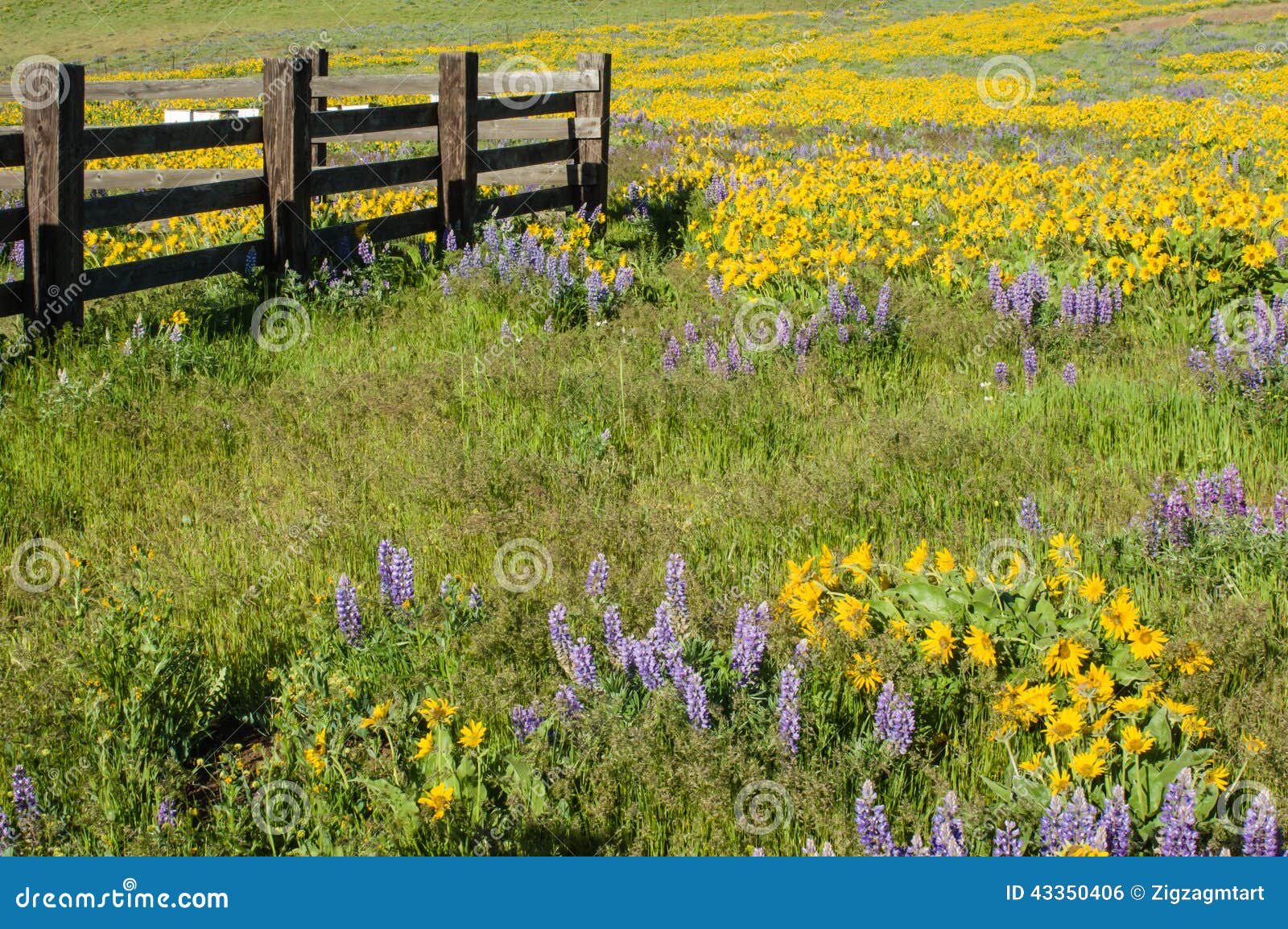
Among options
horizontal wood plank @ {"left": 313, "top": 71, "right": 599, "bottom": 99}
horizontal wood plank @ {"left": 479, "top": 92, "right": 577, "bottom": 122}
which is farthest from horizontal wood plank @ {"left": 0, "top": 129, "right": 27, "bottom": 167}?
horizontal wood plank @ {"left": 479, "top": 92, "right": 577, "bottom": 122}

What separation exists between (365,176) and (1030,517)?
6121mm

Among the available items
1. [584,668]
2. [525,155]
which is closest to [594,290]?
[525,155]

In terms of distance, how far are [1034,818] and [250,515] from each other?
3.26m

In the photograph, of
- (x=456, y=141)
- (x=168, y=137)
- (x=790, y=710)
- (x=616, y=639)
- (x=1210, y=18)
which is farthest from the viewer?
(x=1210, y=18)

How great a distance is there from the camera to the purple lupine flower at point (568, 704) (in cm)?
320

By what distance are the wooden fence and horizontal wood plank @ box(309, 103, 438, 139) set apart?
0.04 ft

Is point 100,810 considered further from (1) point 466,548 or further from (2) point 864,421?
(2) point 864,421

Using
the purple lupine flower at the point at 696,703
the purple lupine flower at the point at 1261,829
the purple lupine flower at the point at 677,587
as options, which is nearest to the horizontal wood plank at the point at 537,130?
the purple lupine flower at the point at 677,587

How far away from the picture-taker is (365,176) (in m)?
8.77

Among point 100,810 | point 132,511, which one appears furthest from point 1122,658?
point 132,511

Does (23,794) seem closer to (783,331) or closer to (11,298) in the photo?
(783,331)

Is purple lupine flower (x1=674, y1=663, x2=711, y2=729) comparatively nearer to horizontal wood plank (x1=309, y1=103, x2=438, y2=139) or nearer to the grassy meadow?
the grassy meadow

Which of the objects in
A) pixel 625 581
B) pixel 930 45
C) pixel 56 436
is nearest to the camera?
pixel 625 581

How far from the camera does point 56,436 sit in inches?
217
